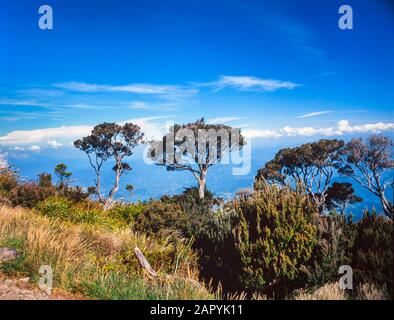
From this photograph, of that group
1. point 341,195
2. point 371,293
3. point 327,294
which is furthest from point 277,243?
point 341,195

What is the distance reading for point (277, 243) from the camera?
6770 millimetres

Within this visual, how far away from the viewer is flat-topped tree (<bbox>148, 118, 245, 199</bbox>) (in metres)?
31.5

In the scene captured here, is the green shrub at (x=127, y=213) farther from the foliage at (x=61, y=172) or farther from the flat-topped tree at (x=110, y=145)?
the flat-topped tree at (x=110, y=145)

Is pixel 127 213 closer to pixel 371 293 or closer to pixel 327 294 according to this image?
pixel 327 294

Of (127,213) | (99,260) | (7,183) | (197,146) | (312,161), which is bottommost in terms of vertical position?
(99,260)

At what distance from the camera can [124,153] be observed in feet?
119

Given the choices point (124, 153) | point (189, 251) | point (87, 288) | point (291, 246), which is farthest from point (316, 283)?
point (124, 153)

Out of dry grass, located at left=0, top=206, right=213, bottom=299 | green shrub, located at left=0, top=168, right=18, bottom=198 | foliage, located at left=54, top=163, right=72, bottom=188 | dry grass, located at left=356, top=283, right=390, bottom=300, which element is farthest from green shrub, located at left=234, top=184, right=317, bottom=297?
foliage, located at left=54, top=163, right=72, bottom=188

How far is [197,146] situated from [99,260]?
24456mm

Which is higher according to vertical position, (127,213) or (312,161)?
(312,161)

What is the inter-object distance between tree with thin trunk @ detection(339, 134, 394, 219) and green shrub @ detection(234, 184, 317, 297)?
1884 cm

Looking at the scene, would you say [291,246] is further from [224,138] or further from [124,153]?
[124,153]

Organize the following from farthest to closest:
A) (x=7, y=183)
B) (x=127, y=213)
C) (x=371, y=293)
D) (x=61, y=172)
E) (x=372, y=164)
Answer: (x=372, y=164) → (x=61, y=172) → (x=7, y=183) → (x=127, y=213) → (x=371, y=293)

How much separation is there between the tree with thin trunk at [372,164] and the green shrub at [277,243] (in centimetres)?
1884
